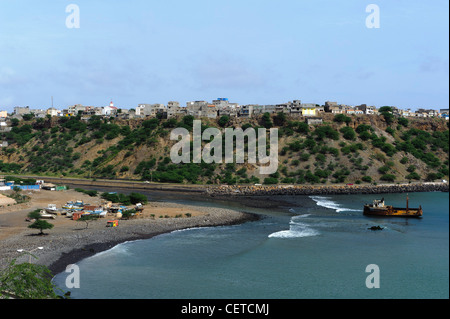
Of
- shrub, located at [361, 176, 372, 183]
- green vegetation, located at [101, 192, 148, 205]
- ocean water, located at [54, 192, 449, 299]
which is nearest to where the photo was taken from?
ocean water, located at [54, 192, 449, 299]

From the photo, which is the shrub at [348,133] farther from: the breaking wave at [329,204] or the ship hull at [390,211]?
the ship hull at [390,211]

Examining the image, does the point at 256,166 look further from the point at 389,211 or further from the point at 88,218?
the point at 88,218

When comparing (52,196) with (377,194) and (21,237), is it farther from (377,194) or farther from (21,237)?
(377,194)

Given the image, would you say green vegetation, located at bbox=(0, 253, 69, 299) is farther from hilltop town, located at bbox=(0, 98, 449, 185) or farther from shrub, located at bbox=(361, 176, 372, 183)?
shrub, located at bbox=(361, 176, 372, 183)

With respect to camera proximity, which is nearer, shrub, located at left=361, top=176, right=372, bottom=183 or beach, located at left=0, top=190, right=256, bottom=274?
beach, located at left=0, top=190, right=256, bottom=274

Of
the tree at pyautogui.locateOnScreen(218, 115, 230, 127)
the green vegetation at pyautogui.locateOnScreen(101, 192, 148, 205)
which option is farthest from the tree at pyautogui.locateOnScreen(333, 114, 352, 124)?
the green vegetation at pyautogui.locateOnScreen(101, 192, 148, 205)

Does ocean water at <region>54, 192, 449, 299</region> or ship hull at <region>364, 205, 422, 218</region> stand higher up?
ship hull at <region>364, 205, 422, 218</region>

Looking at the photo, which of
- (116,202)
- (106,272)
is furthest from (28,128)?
(106,272)

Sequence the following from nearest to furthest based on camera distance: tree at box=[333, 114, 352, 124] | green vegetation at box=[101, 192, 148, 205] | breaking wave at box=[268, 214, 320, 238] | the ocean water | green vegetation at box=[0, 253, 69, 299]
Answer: green vegetation at box=[0, 253, 69, 299] < the ocean water < breaking wave at box=[268, 214, 320, 238] < green vegetation at box=[101, 192, 148, 205] < tree at box=[333, 114, 352, 124]
